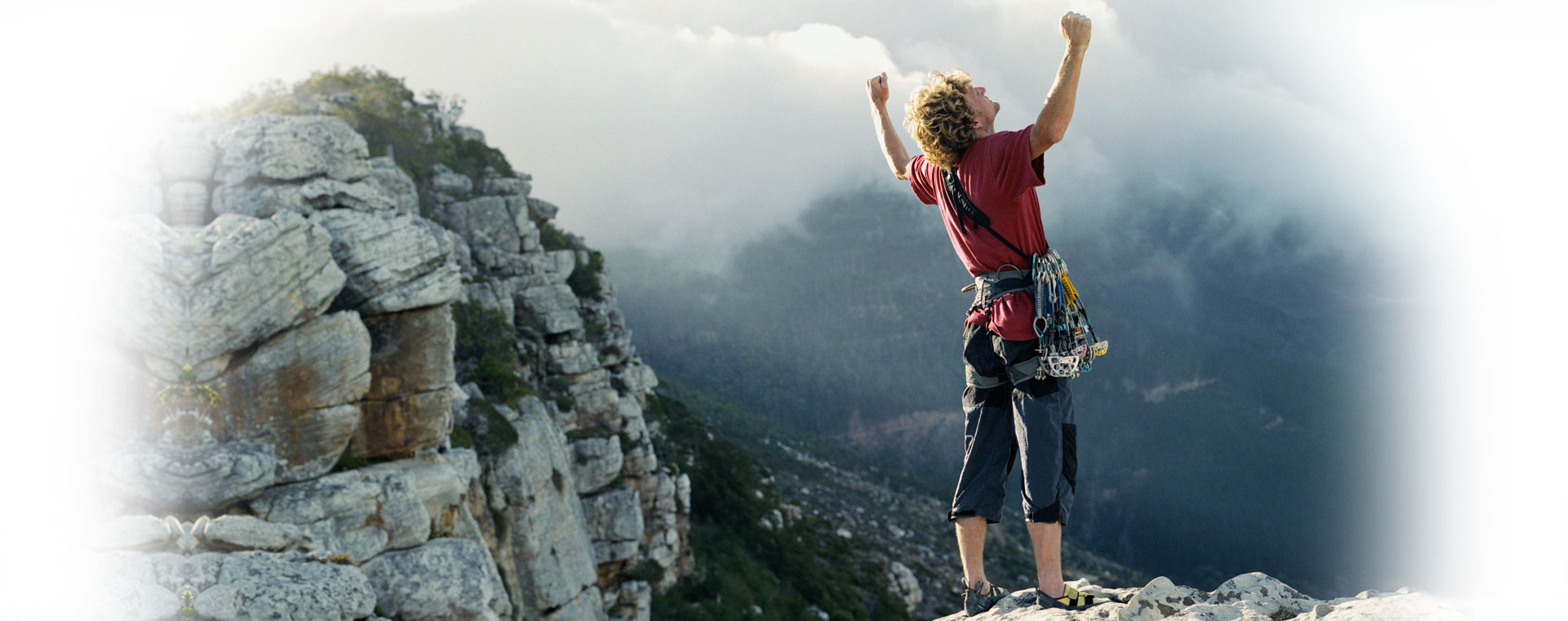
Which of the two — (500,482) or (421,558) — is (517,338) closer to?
(500,482)

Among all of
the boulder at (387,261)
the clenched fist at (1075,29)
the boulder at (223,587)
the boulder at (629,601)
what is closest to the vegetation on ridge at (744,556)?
the boulder at (629,601)

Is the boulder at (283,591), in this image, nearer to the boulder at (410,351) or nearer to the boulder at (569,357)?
the boulder at (410,351)

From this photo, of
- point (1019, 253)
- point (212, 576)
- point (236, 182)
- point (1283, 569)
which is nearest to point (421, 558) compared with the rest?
point (212, 576)

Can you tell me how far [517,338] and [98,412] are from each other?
883 inches

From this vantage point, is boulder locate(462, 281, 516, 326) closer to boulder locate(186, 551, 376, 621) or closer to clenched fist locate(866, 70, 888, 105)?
boulder locate(186, 551, 376, 621)

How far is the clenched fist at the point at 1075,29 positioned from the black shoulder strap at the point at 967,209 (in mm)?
1078

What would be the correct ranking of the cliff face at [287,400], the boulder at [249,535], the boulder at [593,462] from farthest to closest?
the boulder at [593,462], the boulder at [249,535], the cliff face at [287,400]

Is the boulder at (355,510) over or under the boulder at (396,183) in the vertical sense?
under

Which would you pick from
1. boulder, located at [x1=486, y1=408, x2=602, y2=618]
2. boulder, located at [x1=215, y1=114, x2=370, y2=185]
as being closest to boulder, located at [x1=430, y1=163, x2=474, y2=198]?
boulder, located at [x1=486, y1=408, x2=602, y2=618]

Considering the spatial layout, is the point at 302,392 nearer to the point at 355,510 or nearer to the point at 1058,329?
the point at 355,510

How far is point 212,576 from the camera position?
8141mm

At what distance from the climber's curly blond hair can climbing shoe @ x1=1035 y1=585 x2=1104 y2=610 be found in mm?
2818

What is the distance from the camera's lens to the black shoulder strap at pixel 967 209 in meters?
5.33

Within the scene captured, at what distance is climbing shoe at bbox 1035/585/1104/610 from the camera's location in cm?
545
